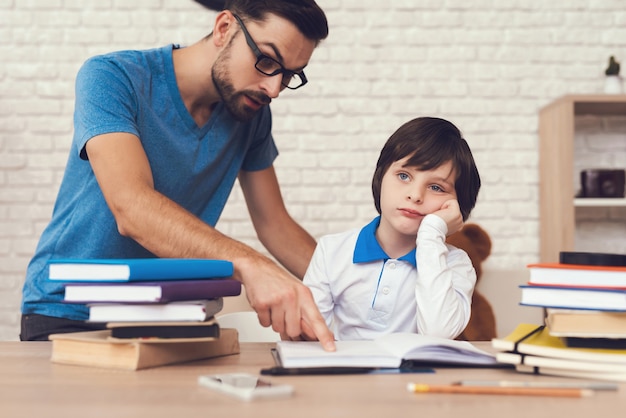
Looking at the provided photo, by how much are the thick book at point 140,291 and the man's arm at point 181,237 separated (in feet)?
0.41

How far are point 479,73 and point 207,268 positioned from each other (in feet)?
Answer: 8.17

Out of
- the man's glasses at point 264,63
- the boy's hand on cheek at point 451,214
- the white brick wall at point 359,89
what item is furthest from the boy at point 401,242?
the white brick wall at point 359,89

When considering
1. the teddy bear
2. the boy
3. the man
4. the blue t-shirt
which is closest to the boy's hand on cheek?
the boy

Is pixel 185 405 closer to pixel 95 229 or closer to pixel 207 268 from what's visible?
pixel 207 268

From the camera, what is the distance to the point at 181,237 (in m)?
1.25

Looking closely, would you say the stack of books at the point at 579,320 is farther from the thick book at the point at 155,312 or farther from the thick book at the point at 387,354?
the thick book at the point at 155,312

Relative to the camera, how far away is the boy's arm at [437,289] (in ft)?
4.28

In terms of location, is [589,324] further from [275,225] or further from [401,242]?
[275,225]

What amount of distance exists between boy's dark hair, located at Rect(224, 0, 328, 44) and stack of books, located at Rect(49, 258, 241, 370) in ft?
3.04

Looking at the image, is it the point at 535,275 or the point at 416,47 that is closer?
the point at 535,275

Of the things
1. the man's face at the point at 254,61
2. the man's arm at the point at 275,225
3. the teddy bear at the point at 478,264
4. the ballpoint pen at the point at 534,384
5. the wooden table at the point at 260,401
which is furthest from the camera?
the teddy bear at the point at 478,264

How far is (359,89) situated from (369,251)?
1793mm

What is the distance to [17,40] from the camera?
3135 mm

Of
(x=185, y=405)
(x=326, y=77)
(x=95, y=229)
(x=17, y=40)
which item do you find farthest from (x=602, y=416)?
(x=17, y=40)
